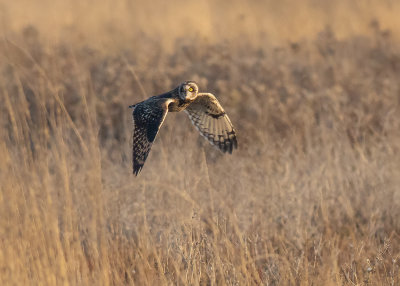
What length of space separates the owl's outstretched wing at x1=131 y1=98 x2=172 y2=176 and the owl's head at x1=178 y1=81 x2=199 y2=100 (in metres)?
0.18

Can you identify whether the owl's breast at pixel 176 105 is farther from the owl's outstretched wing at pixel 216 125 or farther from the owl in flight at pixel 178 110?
the owl's outstretched wing at pixel 216 125

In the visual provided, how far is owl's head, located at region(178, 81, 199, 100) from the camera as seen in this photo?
14.9ft

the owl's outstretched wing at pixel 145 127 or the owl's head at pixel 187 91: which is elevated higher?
the owl's head at pixel 187 91

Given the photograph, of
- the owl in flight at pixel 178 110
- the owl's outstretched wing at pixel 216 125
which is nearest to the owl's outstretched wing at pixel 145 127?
the owl in flight at pixel 178 110

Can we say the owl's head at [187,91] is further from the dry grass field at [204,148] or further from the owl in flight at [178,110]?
the dry grass field at [204,148]

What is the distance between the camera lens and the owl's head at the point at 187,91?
454 centimetres

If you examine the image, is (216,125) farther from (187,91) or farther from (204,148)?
(204,148)

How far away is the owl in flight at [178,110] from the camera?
A: 168 inches

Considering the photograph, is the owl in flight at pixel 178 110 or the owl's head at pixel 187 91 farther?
the owl's head at pixel 187 91

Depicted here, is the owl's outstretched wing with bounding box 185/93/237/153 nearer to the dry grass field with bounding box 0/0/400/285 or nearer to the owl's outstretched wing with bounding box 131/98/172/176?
the dry grass field with bounding box 0/0/400/285

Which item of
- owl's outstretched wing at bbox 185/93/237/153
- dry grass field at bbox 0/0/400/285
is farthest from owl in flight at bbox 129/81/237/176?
dry grass field at bbox 0/0/400/285

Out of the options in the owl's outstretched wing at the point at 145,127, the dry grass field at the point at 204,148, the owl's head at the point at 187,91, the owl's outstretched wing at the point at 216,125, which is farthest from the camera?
the owl's outstretched wing at the point at 216,125

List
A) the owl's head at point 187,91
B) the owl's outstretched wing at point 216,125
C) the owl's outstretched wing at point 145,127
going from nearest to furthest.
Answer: the owl's outstretched wing at point 145,127 → the owl's head at point 187,91 → the owl's outstretched wing at point 216,125

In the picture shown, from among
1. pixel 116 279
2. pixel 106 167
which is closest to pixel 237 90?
pixel 106 167
